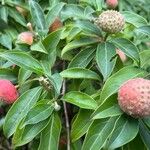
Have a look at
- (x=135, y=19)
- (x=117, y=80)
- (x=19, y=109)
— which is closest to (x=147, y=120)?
(x=117, y=80)

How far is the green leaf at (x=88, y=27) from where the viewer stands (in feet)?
4.94

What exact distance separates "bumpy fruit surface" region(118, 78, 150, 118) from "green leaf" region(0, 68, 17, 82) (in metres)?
0.50

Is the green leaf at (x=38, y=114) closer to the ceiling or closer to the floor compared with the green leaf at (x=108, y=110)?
closer to the floor

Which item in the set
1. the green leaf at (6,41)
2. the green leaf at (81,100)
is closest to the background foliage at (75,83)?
the green leaf at (81,100)

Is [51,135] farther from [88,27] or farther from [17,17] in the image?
[17,17]

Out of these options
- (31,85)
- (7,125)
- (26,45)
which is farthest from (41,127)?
(26,45)

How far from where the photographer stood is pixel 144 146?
130 centimetres

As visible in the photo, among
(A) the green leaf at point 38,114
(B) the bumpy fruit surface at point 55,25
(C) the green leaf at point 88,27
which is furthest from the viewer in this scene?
(B) the bumpy fruit surface at point 55,25

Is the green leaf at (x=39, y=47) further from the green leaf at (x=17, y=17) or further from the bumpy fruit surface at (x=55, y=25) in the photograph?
the green leaf at (x=17, y=17)

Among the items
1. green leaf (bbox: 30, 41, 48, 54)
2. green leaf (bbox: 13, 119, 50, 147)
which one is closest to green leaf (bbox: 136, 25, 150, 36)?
green leaf (bbox: 30, 41, 48, 54)

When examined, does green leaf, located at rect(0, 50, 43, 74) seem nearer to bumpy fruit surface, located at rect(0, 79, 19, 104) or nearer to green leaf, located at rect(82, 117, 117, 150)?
bumpy fruit surface, located at rect(0, 79, 19, 104)

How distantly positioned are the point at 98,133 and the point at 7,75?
0.46m

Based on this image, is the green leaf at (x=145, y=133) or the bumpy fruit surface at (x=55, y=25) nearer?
the green leaf at (x=145, y=133)

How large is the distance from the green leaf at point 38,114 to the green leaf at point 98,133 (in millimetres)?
153
